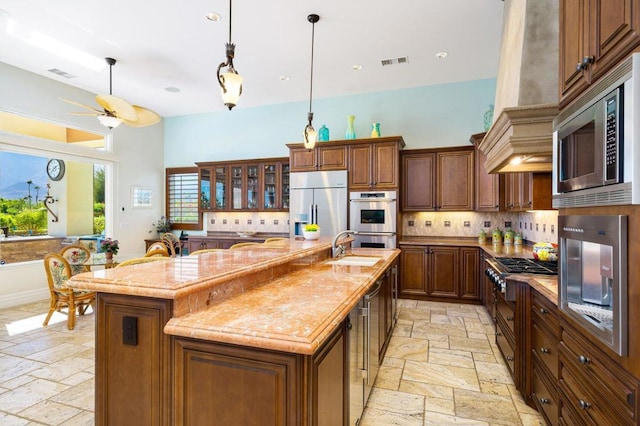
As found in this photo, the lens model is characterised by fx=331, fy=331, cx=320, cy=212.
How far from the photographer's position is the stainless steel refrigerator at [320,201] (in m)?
5.59

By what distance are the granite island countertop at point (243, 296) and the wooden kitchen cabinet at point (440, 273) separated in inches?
123

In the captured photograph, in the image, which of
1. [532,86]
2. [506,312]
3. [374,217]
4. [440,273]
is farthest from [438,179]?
[532,86]

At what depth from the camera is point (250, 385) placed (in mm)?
1283

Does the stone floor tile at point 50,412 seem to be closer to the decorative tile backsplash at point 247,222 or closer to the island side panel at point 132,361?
the island side panel at point 132,361

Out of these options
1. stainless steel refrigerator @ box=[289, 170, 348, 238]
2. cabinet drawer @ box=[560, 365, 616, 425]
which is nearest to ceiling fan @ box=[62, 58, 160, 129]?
stainless steel refrigerator @ box=[289, 170, 348, 238]

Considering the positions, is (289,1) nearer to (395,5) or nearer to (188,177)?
(395,5)

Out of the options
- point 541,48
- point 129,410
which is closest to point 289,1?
point 541,48

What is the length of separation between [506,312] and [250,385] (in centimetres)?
243

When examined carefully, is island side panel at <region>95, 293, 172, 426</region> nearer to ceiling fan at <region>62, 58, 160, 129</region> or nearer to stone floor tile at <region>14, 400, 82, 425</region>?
stone floor tile at <region>14, 400, 82, 425</region>

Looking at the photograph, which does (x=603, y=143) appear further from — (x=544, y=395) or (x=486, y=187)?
(x=486, y=187)

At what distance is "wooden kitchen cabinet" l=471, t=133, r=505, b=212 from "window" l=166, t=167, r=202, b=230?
5597 mm

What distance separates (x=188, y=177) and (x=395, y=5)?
5700 mm

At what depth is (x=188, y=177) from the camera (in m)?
7.53

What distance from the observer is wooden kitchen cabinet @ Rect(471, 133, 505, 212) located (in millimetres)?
4887
